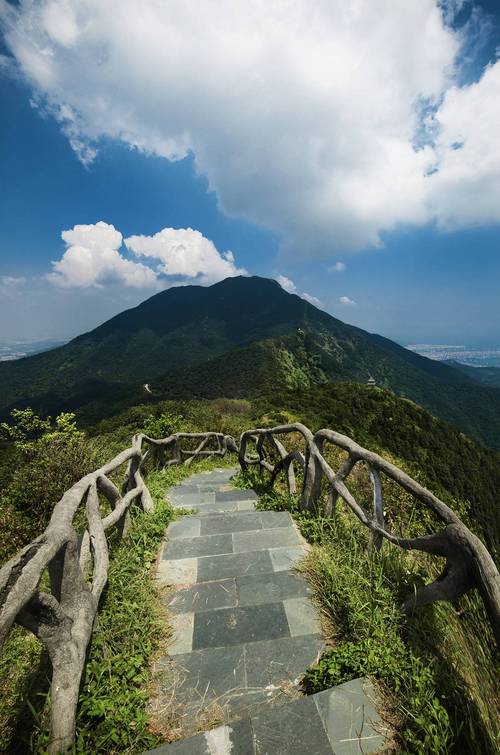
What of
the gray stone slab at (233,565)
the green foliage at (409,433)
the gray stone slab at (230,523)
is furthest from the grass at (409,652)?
the green foliage at (409,433)

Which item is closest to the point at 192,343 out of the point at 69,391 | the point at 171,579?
the point at 69,391

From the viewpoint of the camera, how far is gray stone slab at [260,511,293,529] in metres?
4.01

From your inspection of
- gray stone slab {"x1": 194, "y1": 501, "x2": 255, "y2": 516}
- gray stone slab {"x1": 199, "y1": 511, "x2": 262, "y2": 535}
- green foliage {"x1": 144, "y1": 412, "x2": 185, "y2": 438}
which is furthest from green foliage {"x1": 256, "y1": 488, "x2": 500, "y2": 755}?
green foliage {"x1": 144, "y1": 412, "x2": 185, "y2": 438}

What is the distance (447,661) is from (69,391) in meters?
135

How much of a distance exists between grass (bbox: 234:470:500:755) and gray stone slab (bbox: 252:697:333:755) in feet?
0.89

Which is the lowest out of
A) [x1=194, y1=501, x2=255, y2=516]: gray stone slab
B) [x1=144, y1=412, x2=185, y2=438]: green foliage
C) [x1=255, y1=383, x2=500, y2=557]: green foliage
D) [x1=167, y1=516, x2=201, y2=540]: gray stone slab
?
A: [x1=255, y1=383, x2=500, y2=557]: green foliage

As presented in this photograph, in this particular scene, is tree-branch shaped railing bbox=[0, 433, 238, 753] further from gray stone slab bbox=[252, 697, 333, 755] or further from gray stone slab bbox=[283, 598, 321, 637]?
gray stone slab bbox=[283, 598, 321, 637]

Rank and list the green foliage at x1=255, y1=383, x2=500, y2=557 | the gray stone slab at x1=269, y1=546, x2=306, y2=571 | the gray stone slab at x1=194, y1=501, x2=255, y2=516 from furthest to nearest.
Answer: the green foliage at x1=255, y1=383, x2=500, y2=557 → the gray stone slab at x1=194, y1=501, x2=255, y2=516 → the gray stone slab at x1=269, y1=546, x2=306, y2=571

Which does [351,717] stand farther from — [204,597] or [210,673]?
[204,597]

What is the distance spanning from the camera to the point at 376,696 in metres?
1.89

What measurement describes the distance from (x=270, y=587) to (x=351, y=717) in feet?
3.84

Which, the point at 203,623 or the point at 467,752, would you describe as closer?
the point at 467,752

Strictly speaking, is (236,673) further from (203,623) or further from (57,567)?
(57,567)

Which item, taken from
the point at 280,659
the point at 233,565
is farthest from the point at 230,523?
the point at 280,659
